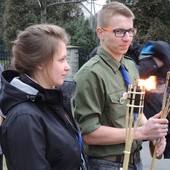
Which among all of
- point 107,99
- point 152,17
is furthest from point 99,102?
point 152,17

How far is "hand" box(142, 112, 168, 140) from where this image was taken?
2.16 metres

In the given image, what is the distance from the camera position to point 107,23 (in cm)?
259

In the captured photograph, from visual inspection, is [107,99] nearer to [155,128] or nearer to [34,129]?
[155,128]

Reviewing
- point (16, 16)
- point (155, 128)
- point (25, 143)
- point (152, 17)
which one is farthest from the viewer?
point (16, 16)

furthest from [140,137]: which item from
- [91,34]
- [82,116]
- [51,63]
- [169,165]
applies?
[91,34]

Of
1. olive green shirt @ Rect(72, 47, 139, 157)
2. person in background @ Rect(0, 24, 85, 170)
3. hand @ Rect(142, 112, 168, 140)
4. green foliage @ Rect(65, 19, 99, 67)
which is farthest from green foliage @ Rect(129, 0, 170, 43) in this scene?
person in background @ Rect(0, 24, 85, 170)

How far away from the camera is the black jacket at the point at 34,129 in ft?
5.73

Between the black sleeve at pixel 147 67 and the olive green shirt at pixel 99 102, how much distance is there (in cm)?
72

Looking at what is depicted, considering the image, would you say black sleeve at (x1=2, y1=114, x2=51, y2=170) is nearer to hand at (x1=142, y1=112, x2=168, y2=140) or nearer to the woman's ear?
the woman's ear

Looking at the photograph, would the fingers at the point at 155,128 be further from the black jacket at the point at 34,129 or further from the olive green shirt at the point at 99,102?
the black jacket at the point at 34,129

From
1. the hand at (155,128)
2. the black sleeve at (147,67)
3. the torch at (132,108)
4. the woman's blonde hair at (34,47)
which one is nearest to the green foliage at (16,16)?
the black sleeve at (147,67)

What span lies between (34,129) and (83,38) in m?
15.1

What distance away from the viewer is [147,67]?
3.23 m

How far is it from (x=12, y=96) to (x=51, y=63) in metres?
0.26
